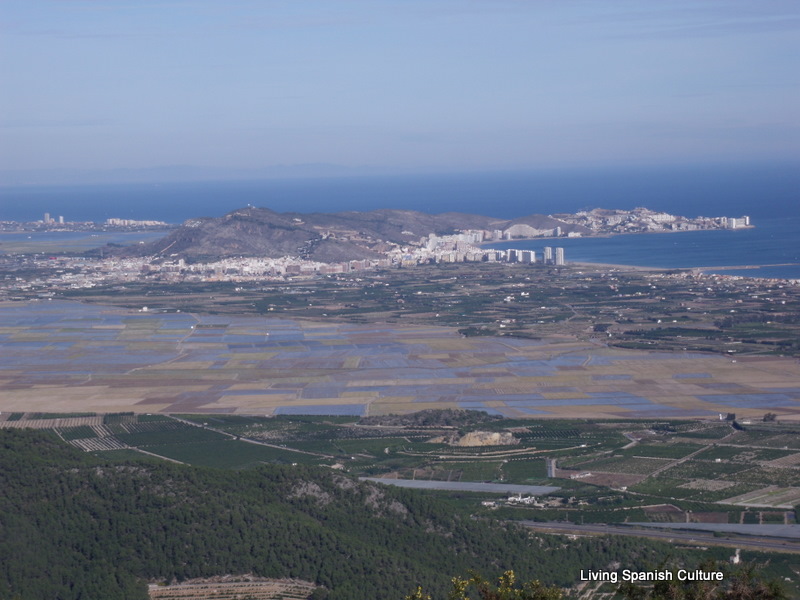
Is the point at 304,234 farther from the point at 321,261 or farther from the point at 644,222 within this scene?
the point at 644,222

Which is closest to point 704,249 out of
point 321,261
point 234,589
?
point 321,261

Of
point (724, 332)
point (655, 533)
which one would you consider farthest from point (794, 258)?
point (655, 533)

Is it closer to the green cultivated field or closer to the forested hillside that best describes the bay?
the green cultivated field

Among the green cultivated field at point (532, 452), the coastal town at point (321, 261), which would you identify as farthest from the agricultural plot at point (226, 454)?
the coastal town at point (321, 261)

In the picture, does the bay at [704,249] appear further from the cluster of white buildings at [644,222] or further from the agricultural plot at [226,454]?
the agricultural plot at [226,454]

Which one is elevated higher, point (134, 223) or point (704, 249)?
point (134, 223)

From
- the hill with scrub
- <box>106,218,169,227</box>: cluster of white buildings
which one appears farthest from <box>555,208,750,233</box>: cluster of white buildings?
<box>106,218,169,227</box>: cluster of white buildings

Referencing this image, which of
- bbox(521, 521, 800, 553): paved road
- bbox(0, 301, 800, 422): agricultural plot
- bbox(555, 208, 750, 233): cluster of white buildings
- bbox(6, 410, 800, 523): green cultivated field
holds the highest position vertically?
bbox(555, 208, 750, 233): cluster of white buildings
